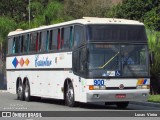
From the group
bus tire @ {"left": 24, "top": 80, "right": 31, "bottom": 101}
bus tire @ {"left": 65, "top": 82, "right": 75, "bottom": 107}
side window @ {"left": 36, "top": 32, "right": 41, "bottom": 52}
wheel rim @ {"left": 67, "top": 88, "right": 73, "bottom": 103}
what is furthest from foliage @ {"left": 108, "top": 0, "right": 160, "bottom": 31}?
wheel rim @ {"left": 67, "top": 88, "right": 73, "bottom": 103}

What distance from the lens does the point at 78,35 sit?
22375 mm

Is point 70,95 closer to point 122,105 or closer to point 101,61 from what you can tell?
point 122,105

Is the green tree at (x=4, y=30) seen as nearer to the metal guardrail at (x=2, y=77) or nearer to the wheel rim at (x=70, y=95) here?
the metal guardrail at (x=2, y=77)

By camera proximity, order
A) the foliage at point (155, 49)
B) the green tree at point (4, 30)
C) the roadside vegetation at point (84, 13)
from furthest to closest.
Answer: the green tree at point (4, 30) < the roadside vegetation at point (84, 13) < the foliage at point (155, 49)

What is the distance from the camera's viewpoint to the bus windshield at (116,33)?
2159 centimetres

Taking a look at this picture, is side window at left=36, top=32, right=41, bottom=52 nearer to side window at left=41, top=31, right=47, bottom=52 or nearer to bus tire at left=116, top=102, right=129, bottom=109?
side window at left=41, top=31, right=47, bottom=52

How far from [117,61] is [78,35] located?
207 centimetres

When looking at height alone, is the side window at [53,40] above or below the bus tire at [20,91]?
above

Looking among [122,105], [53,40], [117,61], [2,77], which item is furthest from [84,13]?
[117,61]

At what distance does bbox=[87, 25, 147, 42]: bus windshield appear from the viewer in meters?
21.6

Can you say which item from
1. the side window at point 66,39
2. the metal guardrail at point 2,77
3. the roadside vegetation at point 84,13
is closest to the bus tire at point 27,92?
the side window at point 66,39

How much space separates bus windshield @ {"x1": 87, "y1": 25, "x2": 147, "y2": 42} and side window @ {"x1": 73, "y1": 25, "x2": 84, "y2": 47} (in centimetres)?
53

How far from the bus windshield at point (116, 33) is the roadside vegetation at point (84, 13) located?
9.74 m

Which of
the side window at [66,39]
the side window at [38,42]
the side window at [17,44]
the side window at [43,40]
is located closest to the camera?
the side window at [66,39]
